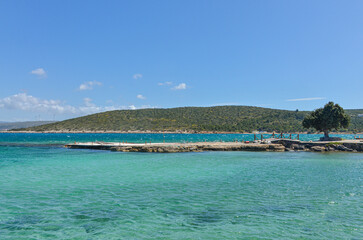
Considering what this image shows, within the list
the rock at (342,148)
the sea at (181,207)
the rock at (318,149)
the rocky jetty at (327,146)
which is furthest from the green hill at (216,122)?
the sea at (181,207)

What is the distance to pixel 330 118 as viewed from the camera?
6172 centimetres

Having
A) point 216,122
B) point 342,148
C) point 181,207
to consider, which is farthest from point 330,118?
point 216,122

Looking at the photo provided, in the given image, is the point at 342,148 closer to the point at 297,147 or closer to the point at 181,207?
the point at 297,147

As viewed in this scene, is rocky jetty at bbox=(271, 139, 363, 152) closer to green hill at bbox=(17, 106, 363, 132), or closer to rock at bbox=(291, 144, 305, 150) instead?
rock at bbox=(291, 144, 305, 150)

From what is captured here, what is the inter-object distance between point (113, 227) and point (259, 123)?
16922 centimetres

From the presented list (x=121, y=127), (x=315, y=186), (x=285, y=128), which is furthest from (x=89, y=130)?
(x=315, y=186)

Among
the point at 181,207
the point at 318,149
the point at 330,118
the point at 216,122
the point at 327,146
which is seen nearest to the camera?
the point at 181,207

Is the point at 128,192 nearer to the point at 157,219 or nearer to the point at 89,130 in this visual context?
the point at 157,219

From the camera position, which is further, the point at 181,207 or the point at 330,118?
the point at 330,118

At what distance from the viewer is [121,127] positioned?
18575 cm

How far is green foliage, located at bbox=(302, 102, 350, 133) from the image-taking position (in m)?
61.8

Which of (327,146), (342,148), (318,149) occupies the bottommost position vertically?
(318,149)

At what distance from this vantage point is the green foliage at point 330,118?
61781 millimetres

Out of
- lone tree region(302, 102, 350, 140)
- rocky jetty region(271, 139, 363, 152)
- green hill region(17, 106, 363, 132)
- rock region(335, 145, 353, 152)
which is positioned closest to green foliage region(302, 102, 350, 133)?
lone tree region(302, 102, 350, 140)
